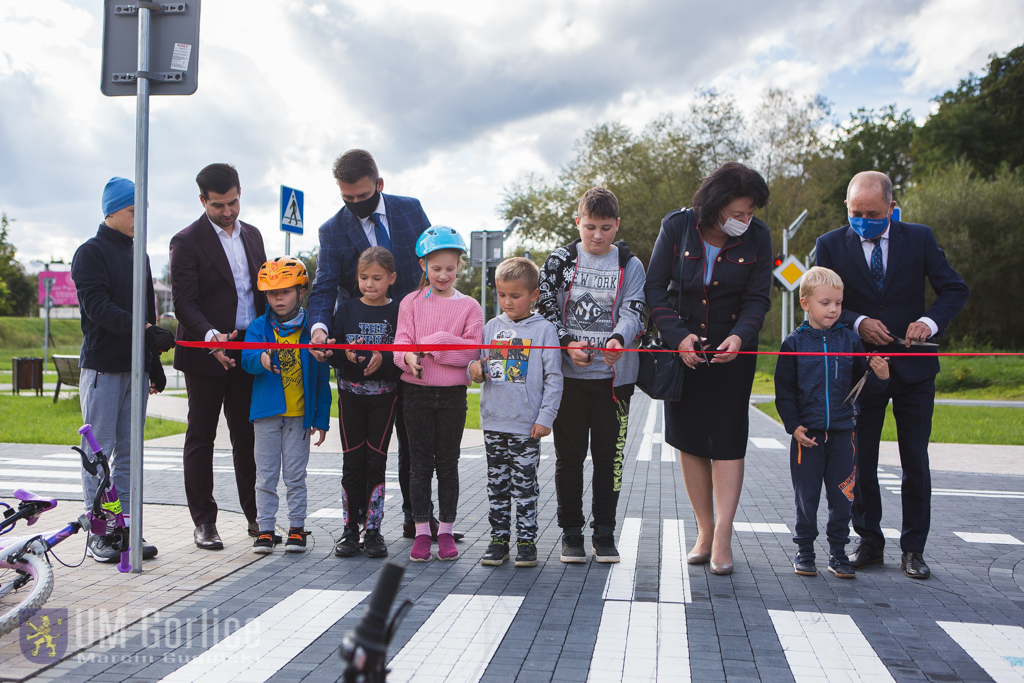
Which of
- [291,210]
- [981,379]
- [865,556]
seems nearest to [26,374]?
[291,210]

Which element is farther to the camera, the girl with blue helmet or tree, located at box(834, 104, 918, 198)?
tree, located at box(834, 104, 918, 198)

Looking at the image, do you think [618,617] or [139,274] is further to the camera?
[139,274]

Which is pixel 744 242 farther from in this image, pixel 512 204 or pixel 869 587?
pixel 512 204

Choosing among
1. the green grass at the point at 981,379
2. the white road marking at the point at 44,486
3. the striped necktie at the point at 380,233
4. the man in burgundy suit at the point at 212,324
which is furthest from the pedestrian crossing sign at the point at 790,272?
the man in burgundy suit at the point at 212,324

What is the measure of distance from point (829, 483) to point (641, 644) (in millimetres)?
1788

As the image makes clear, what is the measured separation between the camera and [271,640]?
3416 millimetres

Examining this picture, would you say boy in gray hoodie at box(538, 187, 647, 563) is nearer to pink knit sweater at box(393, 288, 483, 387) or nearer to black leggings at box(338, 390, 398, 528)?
pink knit sweater at box(393, 288, 483, 387)

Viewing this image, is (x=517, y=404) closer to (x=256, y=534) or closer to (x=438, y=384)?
(x=438, y=384)

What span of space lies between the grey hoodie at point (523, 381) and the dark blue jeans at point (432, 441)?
0.22m

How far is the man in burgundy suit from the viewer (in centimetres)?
507

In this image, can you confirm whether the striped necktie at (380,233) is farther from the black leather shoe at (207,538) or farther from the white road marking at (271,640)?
the white road marking at (271,640)

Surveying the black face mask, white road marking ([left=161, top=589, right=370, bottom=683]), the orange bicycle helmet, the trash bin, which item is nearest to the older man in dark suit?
the black face mask

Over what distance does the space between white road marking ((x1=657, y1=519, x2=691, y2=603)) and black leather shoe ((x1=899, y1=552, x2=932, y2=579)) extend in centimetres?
121

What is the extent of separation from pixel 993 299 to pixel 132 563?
40.5m
